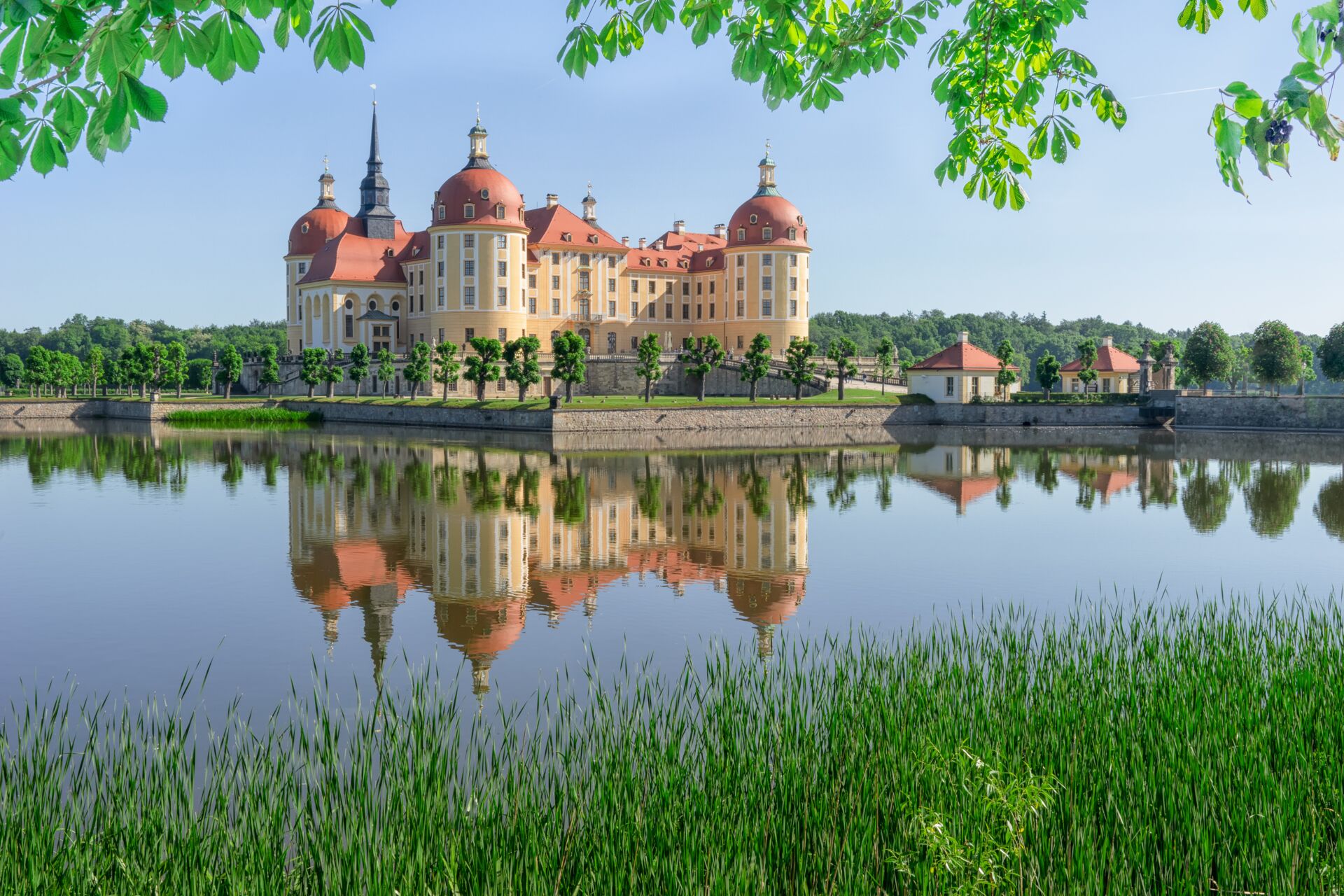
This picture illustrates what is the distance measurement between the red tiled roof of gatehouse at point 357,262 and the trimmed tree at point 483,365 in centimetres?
1645

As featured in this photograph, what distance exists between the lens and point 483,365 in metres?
49.7

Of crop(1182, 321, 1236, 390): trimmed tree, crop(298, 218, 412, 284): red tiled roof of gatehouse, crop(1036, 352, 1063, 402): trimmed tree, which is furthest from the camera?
crop(1182, 321, 1236, 390): trimmed tree

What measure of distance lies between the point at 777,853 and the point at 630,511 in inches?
650

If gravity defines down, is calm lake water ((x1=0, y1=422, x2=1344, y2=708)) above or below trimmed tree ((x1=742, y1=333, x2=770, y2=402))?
below

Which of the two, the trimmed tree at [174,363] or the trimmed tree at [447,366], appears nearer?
the trimmed tree at [447,366]

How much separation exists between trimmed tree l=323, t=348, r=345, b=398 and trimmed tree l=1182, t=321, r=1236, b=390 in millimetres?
50284

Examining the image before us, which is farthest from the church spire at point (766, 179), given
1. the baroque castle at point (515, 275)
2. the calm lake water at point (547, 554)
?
the calm lake water at point (547, 554)

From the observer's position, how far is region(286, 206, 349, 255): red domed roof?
229 ft

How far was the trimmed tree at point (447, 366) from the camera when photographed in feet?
167

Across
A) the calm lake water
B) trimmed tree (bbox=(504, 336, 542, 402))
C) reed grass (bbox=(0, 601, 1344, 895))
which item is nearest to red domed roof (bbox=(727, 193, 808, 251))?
trimmed tree (bbox=(504, 336, 542, 402))

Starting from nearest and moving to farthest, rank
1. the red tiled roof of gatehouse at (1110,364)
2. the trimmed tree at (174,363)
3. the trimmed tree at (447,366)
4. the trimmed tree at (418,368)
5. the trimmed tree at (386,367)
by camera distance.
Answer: the trimmed tree at (447,366), the trimmed tree at (418,368), the trimmed tree at (386,367), the trimmed tree at (174,363), the red tiled roof of gatehouse at (1110,364)

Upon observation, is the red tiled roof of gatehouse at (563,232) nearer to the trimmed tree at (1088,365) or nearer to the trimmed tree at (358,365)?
the trimmed tree at (358,365)

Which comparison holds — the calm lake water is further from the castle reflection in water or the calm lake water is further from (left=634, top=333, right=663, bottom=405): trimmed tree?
(left=634, top=333, right=663, bottom=405): trimmed tree

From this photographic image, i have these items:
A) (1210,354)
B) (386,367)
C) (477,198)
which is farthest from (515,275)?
(1210,354)
